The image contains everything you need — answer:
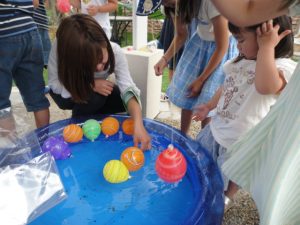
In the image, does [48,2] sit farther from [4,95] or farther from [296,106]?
[296,106]

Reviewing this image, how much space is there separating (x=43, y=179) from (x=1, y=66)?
563mm

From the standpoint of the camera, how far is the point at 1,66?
1.35 meters

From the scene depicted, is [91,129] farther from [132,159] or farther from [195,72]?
[195,72]

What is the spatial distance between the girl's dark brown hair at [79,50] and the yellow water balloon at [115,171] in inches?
17.5

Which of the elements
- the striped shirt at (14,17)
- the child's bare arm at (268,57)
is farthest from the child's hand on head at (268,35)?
the striped shirt at (14,17)

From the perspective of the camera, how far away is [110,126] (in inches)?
59.4

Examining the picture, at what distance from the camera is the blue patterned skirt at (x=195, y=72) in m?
1.49

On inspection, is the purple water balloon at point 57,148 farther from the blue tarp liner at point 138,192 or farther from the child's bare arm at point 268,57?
the child's bare arm at point 268,57

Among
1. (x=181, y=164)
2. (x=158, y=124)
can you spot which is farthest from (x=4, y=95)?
(x=181, y=164)

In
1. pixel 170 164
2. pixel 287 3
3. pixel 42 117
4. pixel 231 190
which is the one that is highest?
pixel 287 3

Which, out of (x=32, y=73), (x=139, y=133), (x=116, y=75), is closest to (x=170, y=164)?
(x=139, y=133)

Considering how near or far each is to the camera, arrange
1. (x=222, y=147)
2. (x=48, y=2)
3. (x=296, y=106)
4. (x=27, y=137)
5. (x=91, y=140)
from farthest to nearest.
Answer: (x=48, y=2) < (x=91, y=140) < (x=27, y=137) < (x=222, y=147) < (x=296, y=106)

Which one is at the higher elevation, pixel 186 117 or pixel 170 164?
pixel 170 164

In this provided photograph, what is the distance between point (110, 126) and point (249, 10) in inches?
36.2
